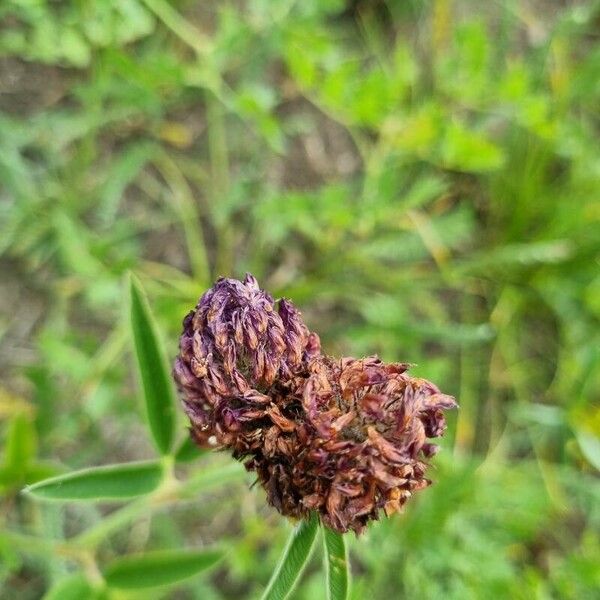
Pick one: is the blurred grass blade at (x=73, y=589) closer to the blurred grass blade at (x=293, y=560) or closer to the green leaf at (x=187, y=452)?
the green leaf at (x=187, y=452)

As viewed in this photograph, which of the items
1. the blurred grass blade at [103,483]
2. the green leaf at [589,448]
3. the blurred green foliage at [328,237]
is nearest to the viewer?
the blurred grass blade at [103,483]

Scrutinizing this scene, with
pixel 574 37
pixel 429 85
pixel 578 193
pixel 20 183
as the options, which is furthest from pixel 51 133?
pixel 574 37

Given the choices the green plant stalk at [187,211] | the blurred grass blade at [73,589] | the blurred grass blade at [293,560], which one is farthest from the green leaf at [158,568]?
the green plant stalk at [187,211]

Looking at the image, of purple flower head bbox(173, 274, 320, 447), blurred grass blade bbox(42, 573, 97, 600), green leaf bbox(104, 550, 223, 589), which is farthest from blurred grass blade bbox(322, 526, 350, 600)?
blurred grass blade bbox(42, 573, 97, 600)

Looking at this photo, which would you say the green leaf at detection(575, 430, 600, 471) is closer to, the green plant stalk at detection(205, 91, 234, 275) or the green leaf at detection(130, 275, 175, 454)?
the green leaf at detection(130, 275, 175, 454)

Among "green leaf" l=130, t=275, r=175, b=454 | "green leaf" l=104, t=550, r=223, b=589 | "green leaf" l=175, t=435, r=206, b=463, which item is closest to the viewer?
"green leaf" l=130, t=275, r=175, b=454

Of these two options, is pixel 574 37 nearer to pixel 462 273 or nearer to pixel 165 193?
pixel 462 273
